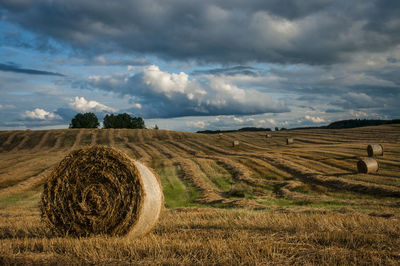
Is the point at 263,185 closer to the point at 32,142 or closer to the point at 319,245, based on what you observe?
the point at 319,245

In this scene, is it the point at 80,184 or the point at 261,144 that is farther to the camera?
the point at 261,144

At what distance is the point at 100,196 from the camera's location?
7164mm

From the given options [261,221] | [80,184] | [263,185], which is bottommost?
[263,185]

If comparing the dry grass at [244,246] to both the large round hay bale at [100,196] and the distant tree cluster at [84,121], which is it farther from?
the distant tree cluster at [84,121]

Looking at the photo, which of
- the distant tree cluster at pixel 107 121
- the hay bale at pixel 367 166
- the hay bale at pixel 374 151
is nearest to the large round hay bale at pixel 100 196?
the hay bale at pixel 367 166

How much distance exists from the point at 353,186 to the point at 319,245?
11.5 metres

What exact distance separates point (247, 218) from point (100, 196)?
3656 mm

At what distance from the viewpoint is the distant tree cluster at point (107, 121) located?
100 metres

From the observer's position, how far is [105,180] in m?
7.29

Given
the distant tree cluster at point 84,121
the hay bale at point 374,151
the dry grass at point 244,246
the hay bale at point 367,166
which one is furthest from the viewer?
the distant tree cluster at point 84,121

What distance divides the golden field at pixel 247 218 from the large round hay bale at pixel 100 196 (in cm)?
45

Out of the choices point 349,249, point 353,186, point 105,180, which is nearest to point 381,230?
point 349,249

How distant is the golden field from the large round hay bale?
452 mm

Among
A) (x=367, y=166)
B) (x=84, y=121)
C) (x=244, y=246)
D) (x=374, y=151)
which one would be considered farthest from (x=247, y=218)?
(x=84, y=121)
